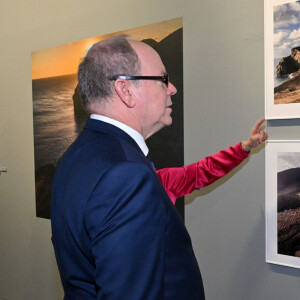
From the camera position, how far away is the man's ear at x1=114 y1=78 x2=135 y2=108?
0.96 meters

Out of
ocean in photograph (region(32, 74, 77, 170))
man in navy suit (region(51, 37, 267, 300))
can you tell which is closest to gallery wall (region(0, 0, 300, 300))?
ocean in photograph (region(32, 74, 77, 170))

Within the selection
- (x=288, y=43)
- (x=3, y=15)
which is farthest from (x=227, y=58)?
(x=3, y=15)

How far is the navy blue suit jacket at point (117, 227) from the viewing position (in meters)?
0.74

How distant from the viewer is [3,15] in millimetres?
3010

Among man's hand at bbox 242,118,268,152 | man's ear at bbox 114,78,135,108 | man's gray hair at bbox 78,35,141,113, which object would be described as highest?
man's gray hair at bbox 78,35,141,113

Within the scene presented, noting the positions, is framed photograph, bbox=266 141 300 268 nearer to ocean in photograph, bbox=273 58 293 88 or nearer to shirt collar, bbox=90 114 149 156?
ocean in photograph, bbox=273 58 293 88

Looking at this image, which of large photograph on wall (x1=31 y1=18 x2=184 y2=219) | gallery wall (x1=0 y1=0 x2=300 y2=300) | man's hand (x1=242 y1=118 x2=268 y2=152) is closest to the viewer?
man's hand (x1=242 y1=118 x2=268 y2=152)

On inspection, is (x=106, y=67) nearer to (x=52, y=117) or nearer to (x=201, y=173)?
(x=201, y=173)

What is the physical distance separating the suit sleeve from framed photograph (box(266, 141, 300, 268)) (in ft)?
3.44

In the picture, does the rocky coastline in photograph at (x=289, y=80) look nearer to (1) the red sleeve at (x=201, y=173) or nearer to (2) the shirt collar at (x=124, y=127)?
(1) the red sleeve at (x=201, y=173)

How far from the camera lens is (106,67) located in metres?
0.97

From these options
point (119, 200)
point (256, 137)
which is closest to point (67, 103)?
point (256, 137)

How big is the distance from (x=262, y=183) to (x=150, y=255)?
1.11 metres

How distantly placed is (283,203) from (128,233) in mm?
1132
